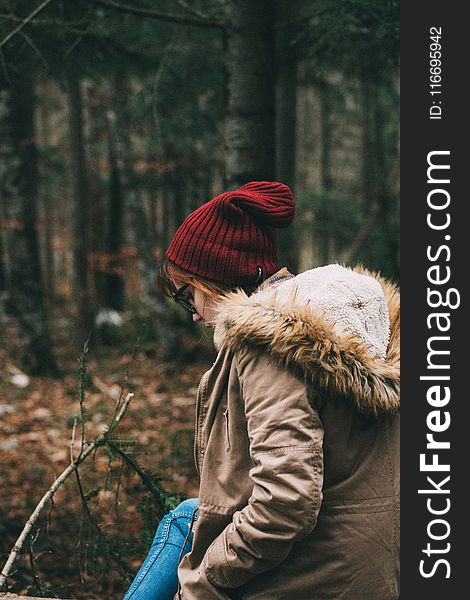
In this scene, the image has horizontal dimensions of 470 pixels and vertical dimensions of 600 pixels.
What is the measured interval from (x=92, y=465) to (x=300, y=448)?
7.71ft

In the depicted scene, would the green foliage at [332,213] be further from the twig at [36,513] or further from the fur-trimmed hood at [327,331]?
the fur-trimmed hood at [327,331]

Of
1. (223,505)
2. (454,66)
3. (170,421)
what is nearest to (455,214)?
(454,66)

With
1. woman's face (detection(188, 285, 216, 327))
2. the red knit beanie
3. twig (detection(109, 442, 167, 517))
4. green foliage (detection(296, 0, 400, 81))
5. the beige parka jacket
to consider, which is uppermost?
green foliage (detection(296, 0, 400, 81))

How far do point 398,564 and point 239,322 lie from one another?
90 centimetres

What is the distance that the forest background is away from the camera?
4.37 m

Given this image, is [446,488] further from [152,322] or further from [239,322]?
[152,322]

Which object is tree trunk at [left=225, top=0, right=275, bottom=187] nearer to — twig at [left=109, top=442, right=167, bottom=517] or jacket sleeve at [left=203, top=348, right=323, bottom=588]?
twig at [left=109, top=442, right=167, bottom=517]

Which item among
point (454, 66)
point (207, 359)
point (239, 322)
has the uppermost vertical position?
point (454, 66)

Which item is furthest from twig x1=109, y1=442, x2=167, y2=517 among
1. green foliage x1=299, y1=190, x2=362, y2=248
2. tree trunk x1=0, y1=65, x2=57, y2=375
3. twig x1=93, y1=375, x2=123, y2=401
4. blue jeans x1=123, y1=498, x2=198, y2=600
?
green foliage x1=299, y1=190, x2=362, y2=248

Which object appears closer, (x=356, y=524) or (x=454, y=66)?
(x=356, y=524)

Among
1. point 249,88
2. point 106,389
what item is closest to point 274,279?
point 249,88

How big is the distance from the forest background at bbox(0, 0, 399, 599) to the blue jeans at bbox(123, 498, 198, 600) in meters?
0.68

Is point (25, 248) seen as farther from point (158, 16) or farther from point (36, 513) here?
point (36, 513)

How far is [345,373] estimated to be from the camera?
2.01 metres
